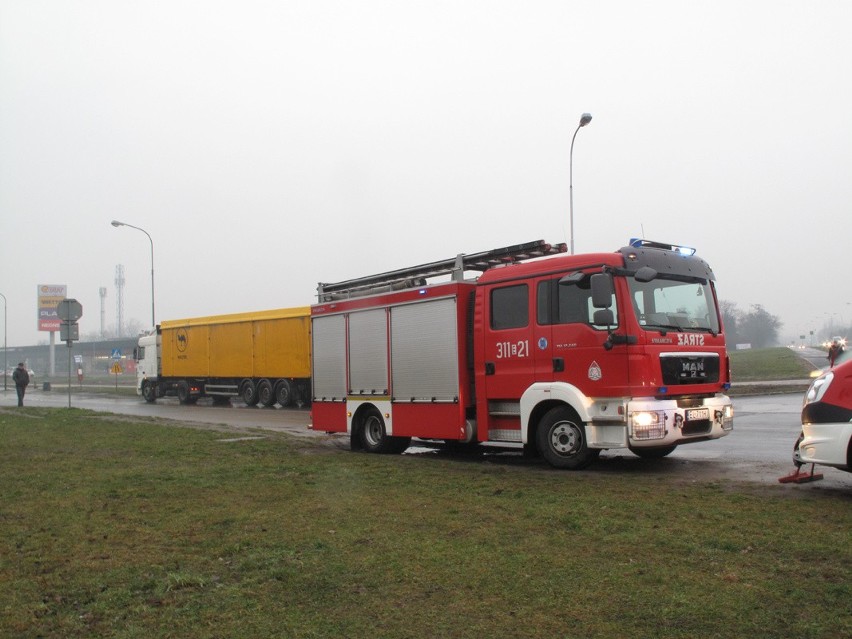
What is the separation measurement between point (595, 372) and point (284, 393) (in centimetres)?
1999

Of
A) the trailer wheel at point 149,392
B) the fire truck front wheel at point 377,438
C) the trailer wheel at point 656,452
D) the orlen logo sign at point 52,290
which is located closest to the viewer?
the trailer wheel at point 656,452

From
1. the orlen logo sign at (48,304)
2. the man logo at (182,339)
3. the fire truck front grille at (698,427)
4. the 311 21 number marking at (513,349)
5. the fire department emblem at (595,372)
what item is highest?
the orlen logo sign at (48,304)

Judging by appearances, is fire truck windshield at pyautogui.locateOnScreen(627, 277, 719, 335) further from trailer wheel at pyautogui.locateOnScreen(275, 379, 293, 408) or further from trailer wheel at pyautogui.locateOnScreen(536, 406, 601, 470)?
trailer wheel at pyautogui.locateOnScreen(275, 379, 293, 408)

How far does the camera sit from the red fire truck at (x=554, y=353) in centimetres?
949

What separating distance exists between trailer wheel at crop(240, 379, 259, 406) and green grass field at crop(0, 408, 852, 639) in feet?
65.4

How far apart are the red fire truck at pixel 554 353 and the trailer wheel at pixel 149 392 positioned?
25.9m

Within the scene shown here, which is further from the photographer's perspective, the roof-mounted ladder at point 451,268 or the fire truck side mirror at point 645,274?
the roof-mounted ladder at point 451,268

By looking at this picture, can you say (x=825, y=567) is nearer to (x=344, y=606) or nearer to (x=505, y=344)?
(x=344, y=606)

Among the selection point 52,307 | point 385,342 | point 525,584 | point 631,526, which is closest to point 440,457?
point 385,342

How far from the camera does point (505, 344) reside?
1071 cm

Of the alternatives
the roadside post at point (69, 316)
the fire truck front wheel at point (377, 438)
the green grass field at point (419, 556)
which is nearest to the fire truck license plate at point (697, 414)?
the green grass field at point (419, 556)

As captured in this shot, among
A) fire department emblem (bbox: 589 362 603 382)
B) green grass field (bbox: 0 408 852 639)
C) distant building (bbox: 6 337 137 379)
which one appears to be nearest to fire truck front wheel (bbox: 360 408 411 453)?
green grass field (bbox: 0 408 852 639)

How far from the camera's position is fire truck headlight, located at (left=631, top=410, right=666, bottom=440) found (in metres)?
9.30

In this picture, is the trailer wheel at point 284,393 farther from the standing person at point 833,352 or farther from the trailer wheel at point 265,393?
the standing person at point 833,352
